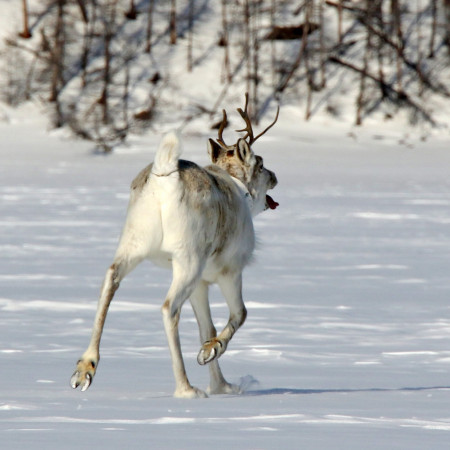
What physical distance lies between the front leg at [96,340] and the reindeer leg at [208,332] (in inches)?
23.5

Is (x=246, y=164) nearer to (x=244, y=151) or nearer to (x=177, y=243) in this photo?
(x=244, y=151)

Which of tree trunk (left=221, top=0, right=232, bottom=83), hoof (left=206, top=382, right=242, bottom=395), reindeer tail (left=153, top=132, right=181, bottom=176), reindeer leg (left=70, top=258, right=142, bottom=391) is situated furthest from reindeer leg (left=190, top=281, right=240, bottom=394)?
tree trunk (left=221, top=0, right=232, bottom=83)

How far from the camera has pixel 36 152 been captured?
89.4 ft

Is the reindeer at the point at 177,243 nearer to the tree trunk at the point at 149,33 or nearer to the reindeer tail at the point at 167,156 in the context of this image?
the reindeer tail at the point at 167,156

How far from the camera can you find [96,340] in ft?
15.4

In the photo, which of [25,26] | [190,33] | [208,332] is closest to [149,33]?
[190,33]

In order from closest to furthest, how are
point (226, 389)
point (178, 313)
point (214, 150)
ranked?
1. point (178, 313)
2. point (226, 389)
3. point (214, 150)

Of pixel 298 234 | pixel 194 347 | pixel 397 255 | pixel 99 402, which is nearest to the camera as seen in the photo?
pixel 99 402

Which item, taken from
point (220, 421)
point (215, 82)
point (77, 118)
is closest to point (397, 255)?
point (220, 421)

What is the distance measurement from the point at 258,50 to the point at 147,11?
544cm

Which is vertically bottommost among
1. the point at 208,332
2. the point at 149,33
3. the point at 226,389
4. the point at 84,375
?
the point at 149,33

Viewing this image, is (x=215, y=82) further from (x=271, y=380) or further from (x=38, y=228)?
(x=271, y=380)

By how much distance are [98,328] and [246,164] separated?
1.64m

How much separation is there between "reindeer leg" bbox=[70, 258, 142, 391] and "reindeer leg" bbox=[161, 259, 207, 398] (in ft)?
0.75
